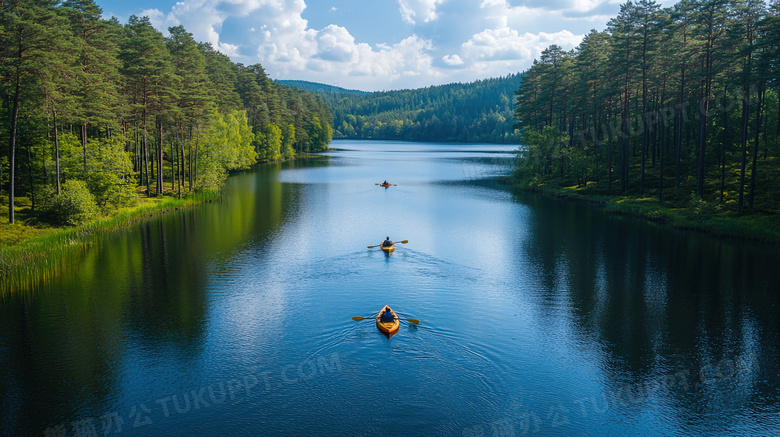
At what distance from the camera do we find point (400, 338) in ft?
72.7

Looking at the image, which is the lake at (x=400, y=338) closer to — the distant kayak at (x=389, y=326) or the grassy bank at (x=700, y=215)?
the distant kayak at (x=389, y=326)

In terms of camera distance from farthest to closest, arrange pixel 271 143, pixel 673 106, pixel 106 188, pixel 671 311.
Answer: pixel 271 143
pixel 673 106
pixel 106 188
pixel 671 311

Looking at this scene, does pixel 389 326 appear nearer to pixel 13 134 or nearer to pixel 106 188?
pixel 13 134

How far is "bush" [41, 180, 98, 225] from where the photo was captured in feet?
128

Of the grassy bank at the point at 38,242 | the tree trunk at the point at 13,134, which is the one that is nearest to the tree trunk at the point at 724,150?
the grassy bank at the point at 38,242

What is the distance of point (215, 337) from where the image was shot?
2220 cm

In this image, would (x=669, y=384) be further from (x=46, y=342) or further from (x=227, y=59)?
(x=227, y=59)

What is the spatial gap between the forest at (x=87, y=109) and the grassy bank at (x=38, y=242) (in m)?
1.21

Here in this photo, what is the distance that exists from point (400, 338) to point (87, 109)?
37.6 m

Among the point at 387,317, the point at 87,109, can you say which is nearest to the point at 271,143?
the point at 87,109

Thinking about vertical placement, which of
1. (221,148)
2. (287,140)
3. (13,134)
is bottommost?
(13,134)

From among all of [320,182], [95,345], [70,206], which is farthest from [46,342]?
[320,182]

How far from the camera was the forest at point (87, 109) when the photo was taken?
1409 inches

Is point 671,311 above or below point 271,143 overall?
below
